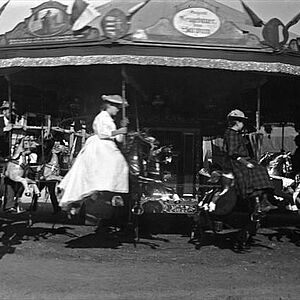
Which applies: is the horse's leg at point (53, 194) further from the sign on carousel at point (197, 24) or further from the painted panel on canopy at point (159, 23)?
the sign on carousel at point (197, 24)

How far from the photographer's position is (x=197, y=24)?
1002 cm

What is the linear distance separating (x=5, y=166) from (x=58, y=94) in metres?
3.08

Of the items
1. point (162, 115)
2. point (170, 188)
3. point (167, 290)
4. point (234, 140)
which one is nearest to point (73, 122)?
point (162, 115)

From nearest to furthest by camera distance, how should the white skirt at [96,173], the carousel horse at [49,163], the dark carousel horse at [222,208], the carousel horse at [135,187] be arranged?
the white skirt at [96,173] → the dark carousel horse at [222,208] → the carousel horse at [135,187] → the carousel horse at [49,163]

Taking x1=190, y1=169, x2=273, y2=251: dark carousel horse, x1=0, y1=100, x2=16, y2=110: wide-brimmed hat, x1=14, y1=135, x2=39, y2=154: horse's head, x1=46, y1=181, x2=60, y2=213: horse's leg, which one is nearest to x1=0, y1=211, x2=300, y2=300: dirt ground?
x1=190, y1=169, x2=273, y2=251: dark carousel horse

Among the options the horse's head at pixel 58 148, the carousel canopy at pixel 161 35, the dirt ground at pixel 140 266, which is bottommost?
the dirt ground at pixel 140 266

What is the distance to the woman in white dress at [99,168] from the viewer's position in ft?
31.8

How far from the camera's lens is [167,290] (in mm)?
7586

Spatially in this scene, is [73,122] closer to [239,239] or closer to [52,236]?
[52,236]

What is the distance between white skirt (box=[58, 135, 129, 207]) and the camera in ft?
31.7

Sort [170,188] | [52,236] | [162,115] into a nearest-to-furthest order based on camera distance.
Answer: [52,236] → [170,188] → [162,115]

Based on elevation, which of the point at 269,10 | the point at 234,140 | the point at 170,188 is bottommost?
the point at 170,188

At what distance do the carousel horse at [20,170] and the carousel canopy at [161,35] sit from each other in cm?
217

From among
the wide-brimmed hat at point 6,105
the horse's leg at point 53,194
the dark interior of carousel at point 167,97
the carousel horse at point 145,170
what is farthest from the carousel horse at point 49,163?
the carousel horse at point 145,170
